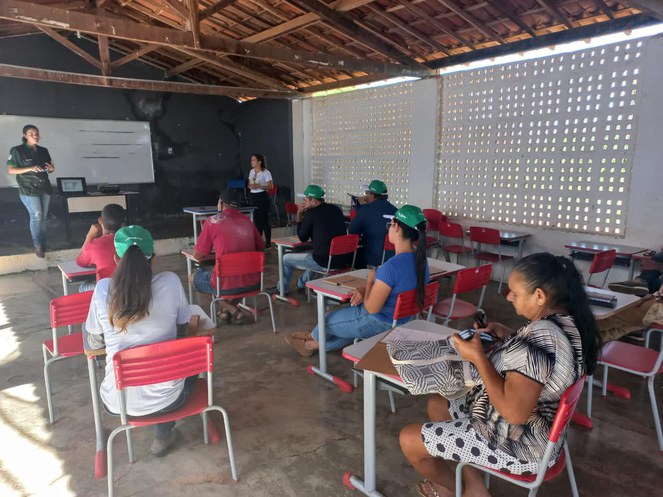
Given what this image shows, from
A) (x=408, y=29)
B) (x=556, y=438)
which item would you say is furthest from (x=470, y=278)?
(x=408, y=29)

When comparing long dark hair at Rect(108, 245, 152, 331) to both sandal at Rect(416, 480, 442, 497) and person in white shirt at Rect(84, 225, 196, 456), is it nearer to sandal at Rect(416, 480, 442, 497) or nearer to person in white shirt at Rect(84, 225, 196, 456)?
person in white shirt at Rect(84, 225, 196, 456)

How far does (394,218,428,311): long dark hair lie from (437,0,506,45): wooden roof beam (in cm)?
339

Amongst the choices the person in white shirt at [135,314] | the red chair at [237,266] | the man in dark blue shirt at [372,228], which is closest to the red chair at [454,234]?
the man in dark blue shirt at [372,228]

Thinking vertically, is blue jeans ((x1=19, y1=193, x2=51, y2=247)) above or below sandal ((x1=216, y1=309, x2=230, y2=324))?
above

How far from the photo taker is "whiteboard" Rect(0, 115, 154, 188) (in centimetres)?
862

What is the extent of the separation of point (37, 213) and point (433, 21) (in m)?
6.03

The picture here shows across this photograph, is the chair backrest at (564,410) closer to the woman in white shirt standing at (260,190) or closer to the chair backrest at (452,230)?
the chair backrest at (452,230)

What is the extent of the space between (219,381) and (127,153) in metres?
8.46

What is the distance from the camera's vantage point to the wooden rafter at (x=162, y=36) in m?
3.85

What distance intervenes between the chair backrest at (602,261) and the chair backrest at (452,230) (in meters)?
1.69

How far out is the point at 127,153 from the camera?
32.6 ft

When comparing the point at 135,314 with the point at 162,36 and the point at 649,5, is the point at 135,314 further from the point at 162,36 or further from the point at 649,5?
the point at 649,5

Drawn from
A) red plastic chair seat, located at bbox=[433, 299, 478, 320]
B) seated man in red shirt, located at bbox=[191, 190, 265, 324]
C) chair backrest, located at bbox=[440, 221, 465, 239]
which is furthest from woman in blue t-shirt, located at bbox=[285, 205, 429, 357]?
chair backrest, located at bbox=[440, 221, 465, 239]

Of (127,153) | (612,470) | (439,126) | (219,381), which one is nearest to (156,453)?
(219,381)
